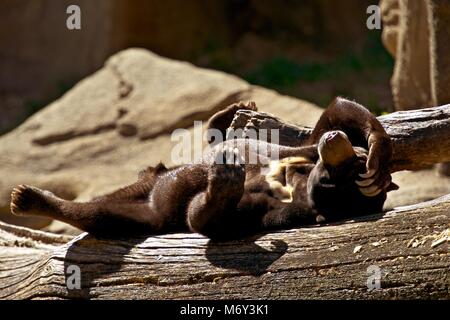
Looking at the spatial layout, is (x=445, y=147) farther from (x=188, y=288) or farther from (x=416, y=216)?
(x=188, y=288)

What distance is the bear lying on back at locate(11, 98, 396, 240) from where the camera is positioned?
4.29 metres

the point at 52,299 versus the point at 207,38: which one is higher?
the point at 207,38

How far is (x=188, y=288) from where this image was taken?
162 inches

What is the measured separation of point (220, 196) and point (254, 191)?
0.43m

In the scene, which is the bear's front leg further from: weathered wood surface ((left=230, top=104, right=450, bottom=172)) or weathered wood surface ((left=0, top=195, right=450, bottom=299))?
weathered wood surface ((left=230, top=104, right=450, bottom=172))

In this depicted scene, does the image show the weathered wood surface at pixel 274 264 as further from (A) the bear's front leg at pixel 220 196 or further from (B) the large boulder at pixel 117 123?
(B) the large boulder at pixel 117 123

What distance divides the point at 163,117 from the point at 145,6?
4138mm

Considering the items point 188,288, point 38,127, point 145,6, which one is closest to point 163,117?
point 38,127

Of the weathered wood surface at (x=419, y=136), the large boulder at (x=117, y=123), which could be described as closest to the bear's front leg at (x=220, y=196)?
the weathered wood surface at (x=419, y=136)

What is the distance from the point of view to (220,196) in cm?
428

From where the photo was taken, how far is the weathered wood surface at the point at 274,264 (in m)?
3.80

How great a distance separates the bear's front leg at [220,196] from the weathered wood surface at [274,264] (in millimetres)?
85

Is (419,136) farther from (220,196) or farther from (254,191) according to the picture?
(220,196)

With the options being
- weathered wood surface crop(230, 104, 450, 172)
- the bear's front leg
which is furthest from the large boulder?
the bear's front leg
